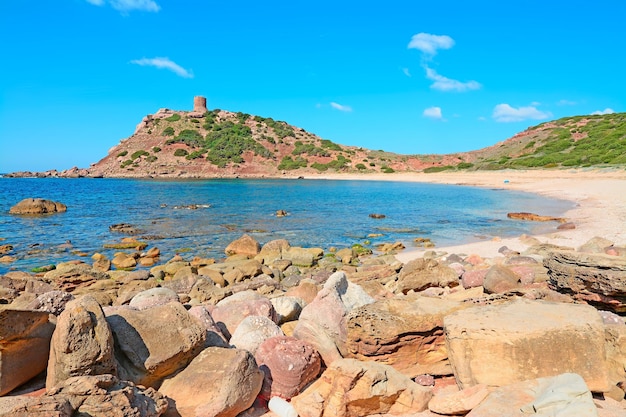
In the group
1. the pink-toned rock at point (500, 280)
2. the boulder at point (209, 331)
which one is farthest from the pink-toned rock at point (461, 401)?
the pink-toned rock at point (500, 280)

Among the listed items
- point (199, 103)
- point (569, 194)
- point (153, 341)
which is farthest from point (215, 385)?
point (199, 103)

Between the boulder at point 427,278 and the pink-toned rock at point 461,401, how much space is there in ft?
16.8

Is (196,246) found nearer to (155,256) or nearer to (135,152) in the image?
(155,256)

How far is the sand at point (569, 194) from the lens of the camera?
1530 centimetres

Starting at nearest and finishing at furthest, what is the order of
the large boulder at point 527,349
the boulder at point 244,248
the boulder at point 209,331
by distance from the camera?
the large boulder at point 527,349 → the boulder at point 209,331 → the boulder at point 244,248

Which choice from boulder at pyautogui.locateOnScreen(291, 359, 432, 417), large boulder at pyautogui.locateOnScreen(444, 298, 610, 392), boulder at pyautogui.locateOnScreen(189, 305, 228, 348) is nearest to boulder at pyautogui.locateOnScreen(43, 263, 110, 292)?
boulder at pyautogui.locateOnScreen(189, 305, 228, 348)

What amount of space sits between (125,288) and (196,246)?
6591mm

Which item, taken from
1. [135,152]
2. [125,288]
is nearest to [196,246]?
[125,288]

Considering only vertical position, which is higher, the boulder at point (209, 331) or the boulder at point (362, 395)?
the boulder at point (209, 331)

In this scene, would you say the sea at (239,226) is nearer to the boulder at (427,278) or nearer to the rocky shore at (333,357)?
the boulder at (427,278)

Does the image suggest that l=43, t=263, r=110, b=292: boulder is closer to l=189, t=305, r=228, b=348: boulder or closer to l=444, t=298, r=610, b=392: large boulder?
l=189, t=305, r=228, b=348: boulder

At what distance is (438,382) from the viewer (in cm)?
490

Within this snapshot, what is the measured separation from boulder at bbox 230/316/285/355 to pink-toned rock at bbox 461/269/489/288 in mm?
4853

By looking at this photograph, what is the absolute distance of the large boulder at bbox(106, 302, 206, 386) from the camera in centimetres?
415
